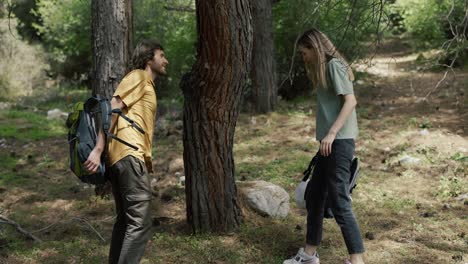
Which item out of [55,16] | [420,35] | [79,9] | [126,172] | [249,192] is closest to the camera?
[126,172]

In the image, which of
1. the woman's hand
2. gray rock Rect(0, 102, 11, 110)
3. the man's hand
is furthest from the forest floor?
gray rock Rect(0, 102, 11, 110)

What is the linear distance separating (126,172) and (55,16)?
17418mm

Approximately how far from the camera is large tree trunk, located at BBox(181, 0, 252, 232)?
13.2 feet

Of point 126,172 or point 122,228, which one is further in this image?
point 122,228

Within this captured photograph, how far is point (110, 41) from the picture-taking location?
5.61 meters

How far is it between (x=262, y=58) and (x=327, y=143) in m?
6.65

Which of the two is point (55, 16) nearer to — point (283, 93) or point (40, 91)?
point (40, 91)

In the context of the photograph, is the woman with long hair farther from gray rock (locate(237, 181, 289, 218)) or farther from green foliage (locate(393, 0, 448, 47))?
green foliage (locate(393, 0, 448, 47))

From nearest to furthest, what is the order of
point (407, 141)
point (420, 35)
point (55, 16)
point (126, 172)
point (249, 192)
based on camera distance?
1. point (126, 172)
2. point (249, 192)
3. point (407, 141)
4. point (420, 35)
5. point (55, 16)

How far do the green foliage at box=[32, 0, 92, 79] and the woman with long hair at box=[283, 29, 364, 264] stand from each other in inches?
535

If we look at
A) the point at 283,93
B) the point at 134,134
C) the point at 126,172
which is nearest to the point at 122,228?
the point at 126,172

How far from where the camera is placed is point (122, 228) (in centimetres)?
358

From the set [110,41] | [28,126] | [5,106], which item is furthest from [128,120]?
[5,106]

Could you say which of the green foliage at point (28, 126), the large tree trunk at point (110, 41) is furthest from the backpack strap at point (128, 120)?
the green foliage at point (28, 126)
